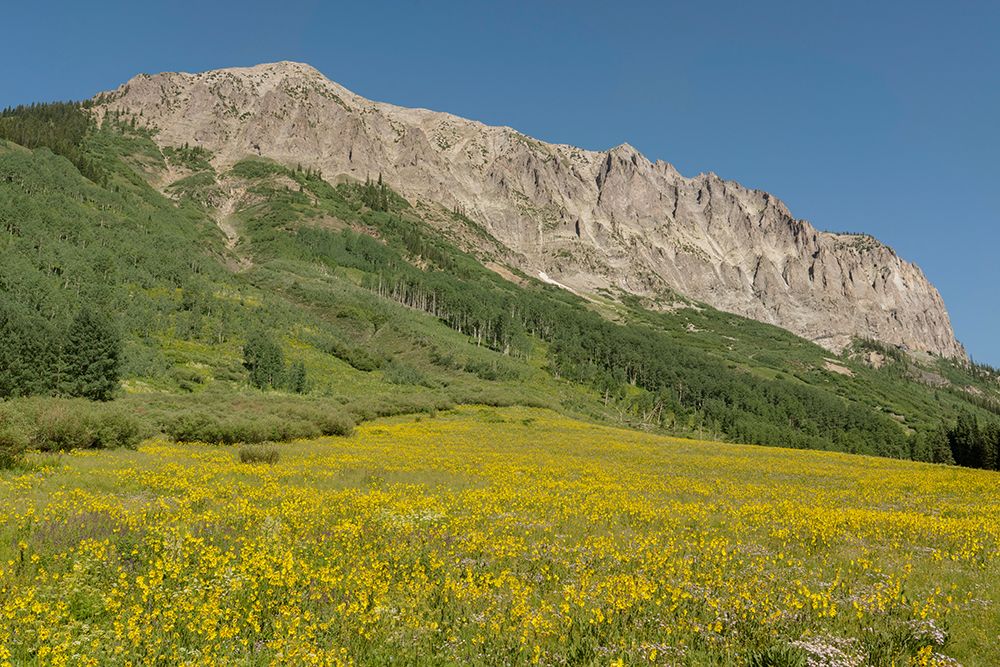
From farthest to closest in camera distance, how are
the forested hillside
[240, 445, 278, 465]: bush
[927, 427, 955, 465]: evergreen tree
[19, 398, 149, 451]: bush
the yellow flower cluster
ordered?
[927, 427, 955, 465]: evergreen tree, the forested hillside, [240, 445, 278, 465]: bush, [19, 398, 149, 451]: bush, the yellow flower cluster

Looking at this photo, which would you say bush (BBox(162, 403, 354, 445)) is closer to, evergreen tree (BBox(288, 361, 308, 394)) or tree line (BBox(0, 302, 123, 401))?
tree line (BBox(0, 302, 123, 401))

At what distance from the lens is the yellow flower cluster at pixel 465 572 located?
778 cm

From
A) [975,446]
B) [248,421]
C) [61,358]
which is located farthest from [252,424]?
[975,446]

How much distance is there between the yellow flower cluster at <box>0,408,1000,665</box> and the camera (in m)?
7.78

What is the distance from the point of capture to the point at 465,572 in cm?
1171

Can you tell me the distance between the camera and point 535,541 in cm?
1474

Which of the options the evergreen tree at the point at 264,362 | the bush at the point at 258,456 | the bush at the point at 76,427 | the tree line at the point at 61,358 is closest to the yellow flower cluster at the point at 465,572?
the bush at the point at 258,456

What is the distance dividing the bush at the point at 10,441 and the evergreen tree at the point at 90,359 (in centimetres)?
4365

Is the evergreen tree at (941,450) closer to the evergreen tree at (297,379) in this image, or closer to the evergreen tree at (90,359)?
the evergreen tree at (297,379)

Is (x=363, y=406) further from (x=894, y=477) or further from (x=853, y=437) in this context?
(x=853, y=437)

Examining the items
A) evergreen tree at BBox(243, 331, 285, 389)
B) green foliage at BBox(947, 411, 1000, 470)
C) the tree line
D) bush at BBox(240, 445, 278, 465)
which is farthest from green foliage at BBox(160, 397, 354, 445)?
green foliage at BBox(947, 411, 1000, 470)

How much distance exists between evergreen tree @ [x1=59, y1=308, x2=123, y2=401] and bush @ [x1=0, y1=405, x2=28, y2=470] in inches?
1718

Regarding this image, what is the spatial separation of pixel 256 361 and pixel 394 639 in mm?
93289

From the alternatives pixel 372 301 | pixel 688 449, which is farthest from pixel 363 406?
pixel 372 301
